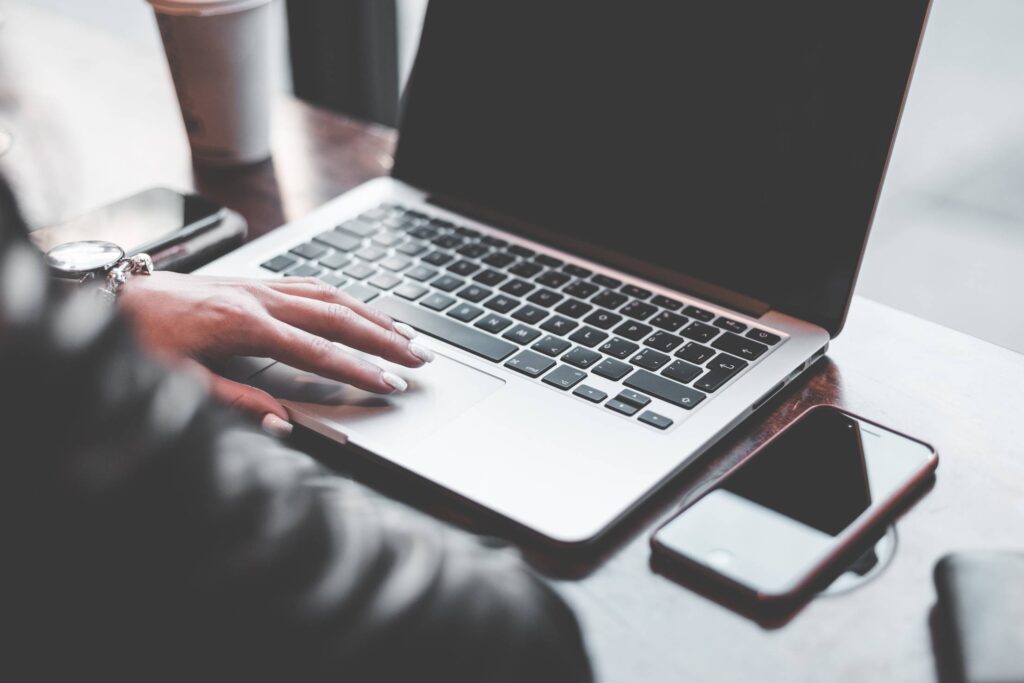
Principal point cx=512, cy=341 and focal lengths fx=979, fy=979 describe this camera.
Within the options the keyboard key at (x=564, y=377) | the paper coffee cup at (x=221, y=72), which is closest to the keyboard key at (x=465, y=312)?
the keyboard key at (x=564, y=377)

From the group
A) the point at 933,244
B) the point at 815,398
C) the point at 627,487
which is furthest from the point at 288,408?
the point at 933,244

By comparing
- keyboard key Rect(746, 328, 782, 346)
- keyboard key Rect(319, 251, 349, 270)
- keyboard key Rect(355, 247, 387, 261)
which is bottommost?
keyboard key Rect(319, 251, 349, 270)

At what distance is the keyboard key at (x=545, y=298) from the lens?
786 mm

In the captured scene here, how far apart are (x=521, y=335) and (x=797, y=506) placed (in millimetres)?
257

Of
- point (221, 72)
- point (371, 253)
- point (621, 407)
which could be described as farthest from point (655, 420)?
point (221, 72)

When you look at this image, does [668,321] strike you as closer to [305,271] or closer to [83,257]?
[305,271]

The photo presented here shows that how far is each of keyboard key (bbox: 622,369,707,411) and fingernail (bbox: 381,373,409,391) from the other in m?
0.16

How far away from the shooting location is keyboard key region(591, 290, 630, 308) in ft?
2.56

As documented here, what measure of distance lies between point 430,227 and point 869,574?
1.65 feet

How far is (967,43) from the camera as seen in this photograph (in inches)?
65.2

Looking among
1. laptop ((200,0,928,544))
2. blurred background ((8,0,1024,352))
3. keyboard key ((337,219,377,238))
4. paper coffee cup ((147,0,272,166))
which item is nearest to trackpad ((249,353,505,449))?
laptop ((200,0,928,544))

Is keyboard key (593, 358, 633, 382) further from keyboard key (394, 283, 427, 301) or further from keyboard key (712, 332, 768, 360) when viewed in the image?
keyboard key (394, 283, 427, 301)

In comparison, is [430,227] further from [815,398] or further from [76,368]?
[76,368]

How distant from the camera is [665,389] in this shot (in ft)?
2.22
